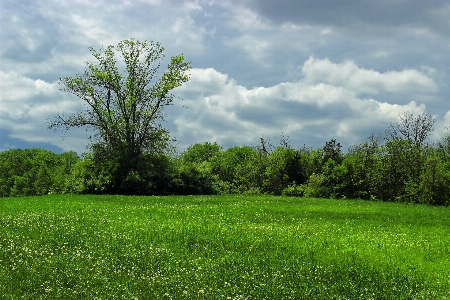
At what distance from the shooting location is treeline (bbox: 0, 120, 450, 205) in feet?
155

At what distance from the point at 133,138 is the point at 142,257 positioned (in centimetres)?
3745

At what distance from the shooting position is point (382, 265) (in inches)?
603

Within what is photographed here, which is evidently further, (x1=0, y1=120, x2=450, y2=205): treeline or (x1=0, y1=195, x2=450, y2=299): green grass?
(x1=0, y1=120, x2=450, y2=205): treeline

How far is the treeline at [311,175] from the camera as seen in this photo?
155ft

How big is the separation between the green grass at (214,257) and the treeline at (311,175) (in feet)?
72.0

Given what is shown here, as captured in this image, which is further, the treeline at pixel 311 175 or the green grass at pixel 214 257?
the treeline at pixel 311 175

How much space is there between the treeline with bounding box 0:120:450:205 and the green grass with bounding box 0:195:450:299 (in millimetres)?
21951

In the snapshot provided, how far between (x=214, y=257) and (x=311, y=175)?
3981 centimetres

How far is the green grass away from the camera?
469 inches

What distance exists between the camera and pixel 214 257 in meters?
15.2

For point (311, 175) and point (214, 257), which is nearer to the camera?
point (214, 257)

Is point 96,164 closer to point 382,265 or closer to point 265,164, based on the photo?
point 265,164

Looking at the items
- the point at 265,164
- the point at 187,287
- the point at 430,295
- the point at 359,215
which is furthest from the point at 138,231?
the point at 265,164

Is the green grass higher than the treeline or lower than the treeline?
lower
